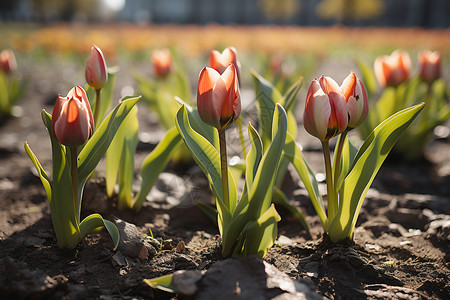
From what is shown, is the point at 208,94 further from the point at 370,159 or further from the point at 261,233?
the point at 370,159

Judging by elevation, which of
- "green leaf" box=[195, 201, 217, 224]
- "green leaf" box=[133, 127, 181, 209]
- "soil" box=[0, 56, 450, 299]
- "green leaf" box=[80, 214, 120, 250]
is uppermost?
"green leaf" box=[133, 127, 181, 209]

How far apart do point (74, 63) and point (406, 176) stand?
20.0 feet

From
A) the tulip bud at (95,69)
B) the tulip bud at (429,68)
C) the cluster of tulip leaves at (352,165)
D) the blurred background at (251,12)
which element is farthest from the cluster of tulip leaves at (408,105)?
the blurred background at (251,12)

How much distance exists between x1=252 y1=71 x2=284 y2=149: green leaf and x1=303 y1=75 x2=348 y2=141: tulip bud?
36cm

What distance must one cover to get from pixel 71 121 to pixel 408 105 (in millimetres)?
2308

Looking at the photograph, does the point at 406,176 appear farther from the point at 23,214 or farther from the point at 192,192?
the point at 23,214

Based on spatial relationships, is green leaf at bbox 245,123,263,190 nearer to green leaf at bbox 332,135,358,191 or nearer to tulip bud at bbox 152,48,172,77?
green leaf at bbox 332,135,358,191

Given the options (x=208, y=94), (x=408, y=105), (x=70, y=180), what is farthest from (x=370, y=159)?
(x=408, y=105)

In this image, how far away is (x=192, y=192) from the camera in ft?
7.16

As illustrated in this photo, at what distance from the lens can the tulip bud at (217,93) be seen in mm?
1296

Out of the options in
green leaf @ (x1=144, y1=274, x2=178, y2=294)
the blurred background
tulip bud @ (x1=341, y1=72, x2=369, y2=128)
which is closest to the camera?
green leaf @ (x1=144, y1=274, x2=178, y2=294)

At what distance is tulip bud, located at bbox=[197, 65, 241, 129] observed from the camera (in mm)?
1296

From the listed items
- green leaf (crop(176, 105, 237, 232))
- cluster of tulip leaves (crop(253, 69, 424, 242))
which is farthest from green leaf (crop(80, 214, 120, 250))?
cluster of tulip leaves (crop(253, 69, 424, 242))

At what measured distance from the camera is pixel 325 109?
133 centimetres
